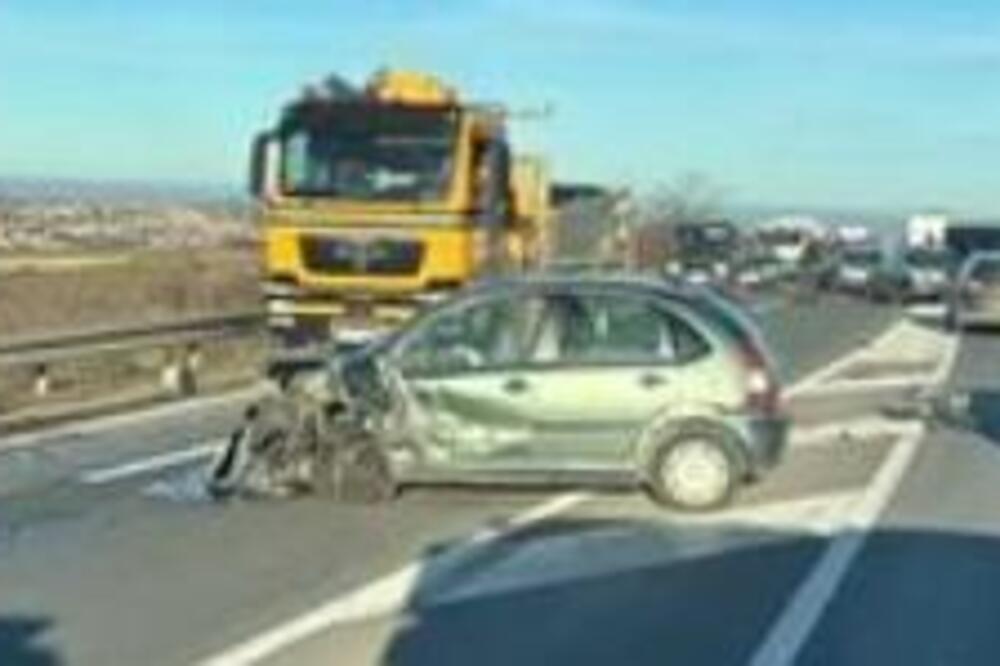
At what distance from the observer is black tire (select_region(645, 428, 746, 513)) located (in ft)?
61.3

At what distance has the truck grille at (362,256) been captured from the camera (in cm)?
3066

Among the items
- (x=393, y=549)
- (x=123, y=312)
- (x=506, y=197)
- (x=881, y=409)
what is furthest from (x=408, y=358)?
(x=123, y=312)

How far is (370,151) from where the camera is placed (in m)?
30.0

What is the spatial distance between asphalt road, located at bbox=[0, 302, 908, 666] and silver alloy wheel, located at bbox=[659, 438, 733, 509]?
24 cm

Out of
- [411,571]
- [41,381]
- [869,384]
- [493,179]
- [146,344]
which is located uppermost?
[493,179]

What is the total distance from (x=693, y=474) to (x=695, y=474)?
0.02 m

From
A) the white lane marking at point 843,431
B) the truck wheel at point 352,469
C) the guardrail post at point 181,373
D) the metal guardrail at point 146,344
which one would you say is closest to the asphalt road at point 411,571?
the truck wheel at point 352,469

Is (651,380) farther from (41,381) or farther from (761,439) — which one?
(41,381)

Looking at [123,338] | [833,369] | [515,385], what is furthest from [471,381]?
[833,369]

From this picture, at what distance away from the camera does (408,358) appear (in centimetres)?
1919

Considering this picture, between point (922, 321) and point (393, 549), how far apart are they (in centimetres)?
4306

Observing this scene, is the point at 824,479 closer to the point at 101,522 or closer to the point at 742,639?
the point at 101,522

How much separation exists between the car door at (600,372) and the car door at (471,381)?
0.30 feet

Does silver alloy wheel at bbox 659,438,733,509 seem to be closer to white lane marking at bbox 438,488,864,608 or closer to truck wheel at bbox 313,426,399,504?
white lane marking at bbox 438,488,864,608
